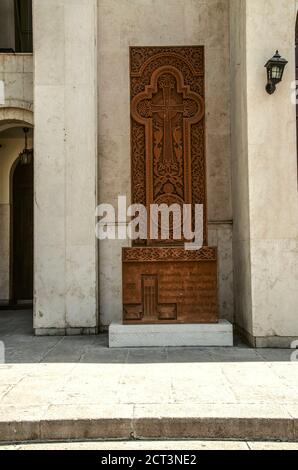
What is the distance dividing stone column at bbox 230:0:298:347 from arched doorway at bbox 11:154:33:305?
283 inches

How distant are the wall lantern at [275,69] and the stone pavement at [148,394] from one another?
383 cm

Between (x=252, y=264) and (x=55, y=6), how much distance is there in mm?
5520

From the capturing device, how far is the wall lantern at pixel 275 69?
256 inches

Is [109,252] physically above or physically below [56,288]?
above

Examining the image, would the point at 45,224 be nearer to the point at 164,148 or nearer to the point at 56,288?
the point at 56,288

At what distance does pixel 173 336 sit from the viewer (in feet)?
22.5

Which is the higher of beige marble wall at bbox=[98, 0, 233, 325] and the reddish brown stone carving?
beige marble wall at bbox=[98, 0, 233, 325]

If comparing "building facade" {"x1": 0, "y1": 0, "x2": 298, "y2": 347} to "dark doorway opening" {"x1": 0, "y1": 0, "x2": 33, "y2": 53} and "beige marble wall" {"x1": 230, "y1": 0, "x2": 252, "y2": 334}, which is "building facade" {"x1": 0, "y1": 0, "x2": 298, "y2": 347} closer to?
"beige marble wall" {"x1": 230, "y1": 0, "x2": 252, "y2": 334}

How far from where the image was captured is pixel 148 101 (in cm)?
809

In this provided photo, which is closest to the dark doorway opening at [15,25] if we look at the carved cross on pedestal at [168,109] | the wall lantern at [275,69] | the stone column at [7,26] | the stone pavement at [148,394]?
the stone column at [7,26]

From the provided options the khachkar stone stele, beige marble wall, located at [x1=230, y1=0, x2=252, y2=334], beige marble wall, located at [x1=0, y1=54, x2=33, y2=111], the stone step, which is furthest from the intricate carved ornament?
the stone step

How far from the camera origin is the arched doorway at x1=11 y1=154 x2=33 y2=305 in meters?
12.4

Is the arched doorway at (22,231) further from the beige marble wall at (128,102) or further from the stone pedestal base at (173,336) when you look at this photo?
the stone pedestal base at (173,336)
